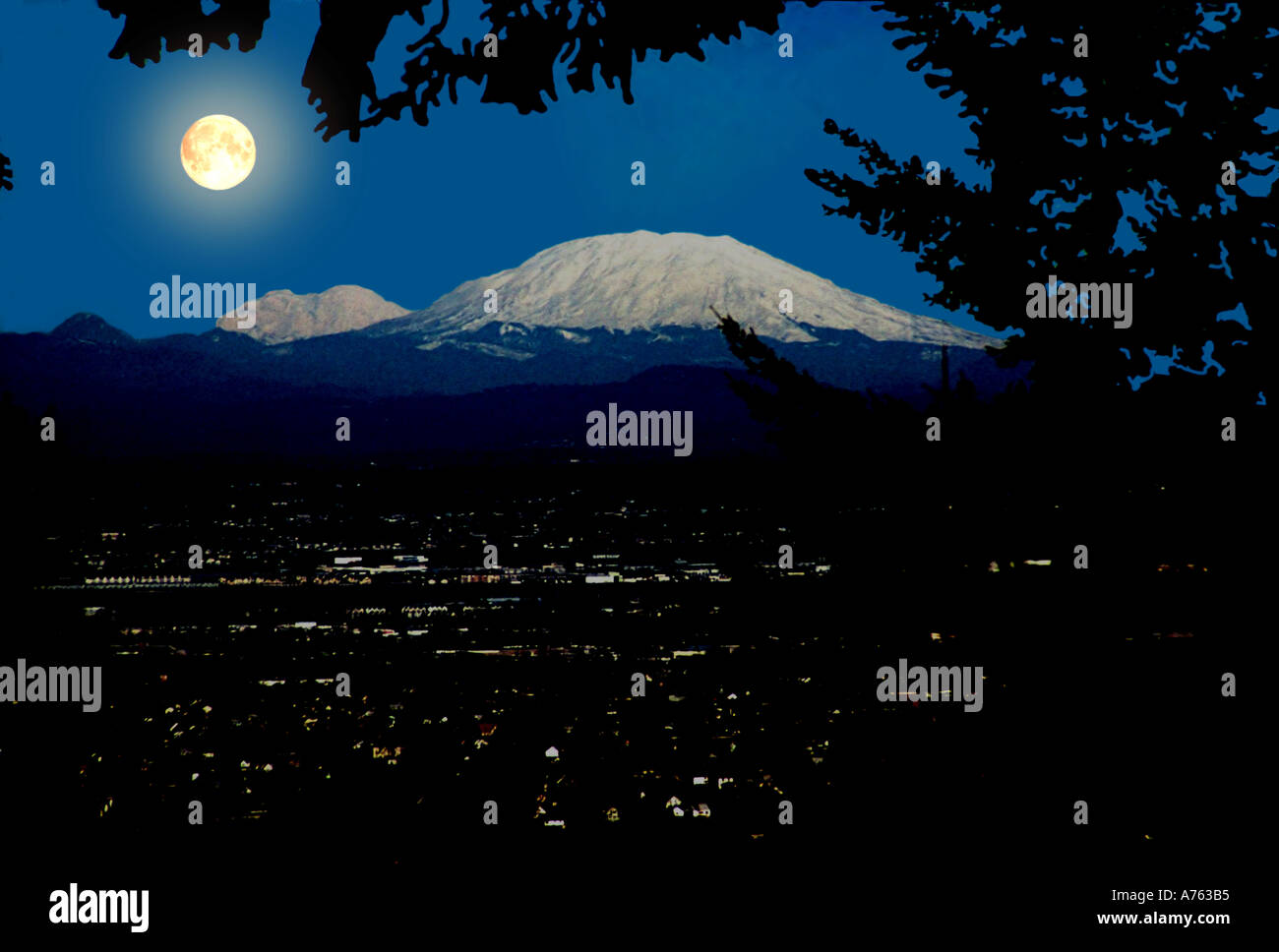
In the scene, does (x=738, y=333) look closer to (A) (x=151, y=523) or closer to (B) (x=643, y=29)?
(B) (x=643, y=29)

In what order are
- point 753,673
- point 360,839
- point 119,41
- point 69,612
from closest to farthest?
point 119,41
point 360,839
point 753,673
point 69,612

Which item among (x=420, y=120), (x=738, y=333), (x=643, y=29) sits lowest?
(x=738, y=333)
